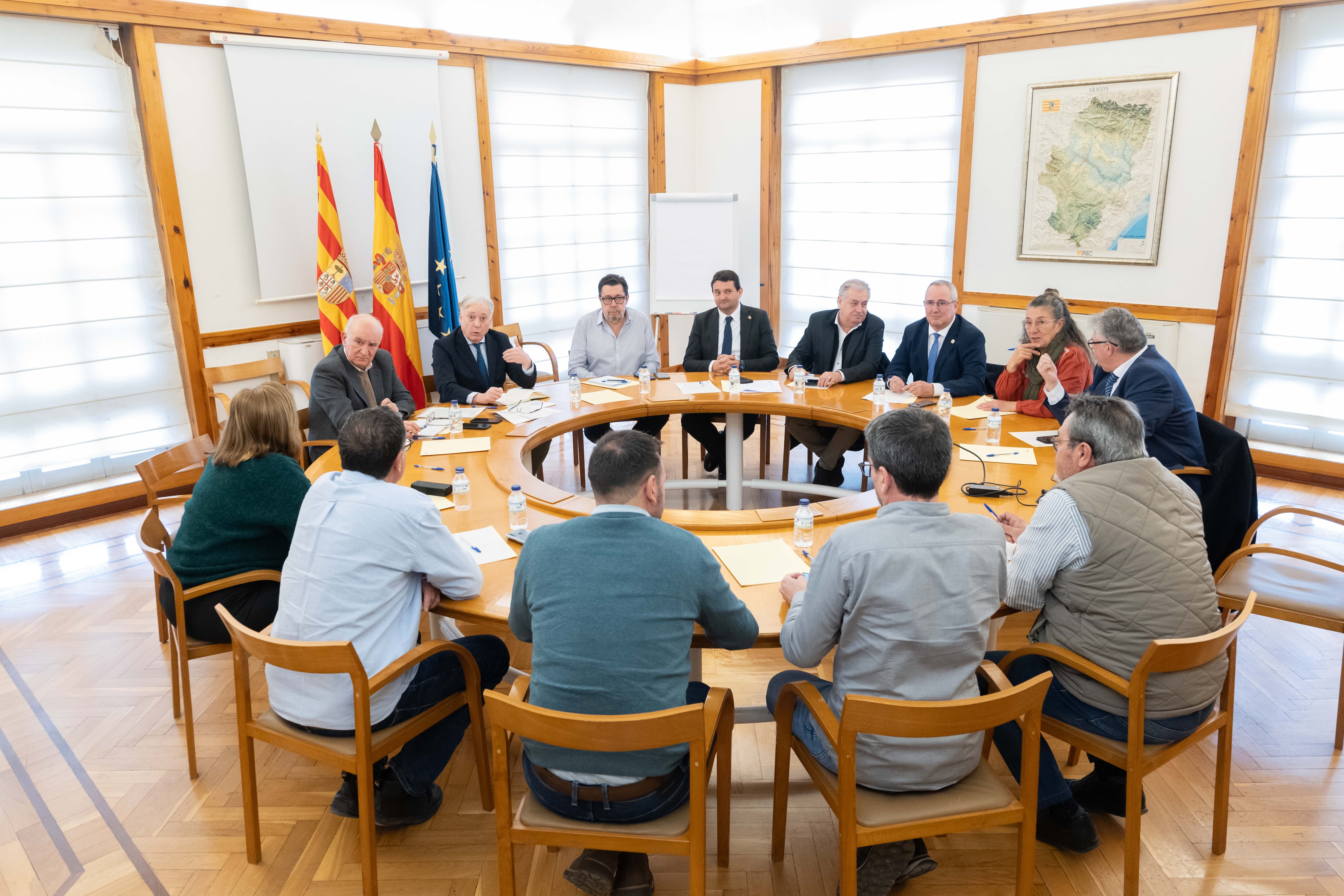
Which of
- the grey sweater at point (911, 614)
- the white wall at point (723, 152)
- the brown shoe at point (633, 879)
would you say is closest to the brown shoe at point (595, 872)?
the brown shoe at point (633, 879)

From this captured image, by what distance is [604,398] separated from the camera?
5.03 m

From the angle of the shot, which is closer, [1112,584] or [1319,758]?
[1112,584]

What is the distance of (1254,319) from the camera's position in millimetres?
5766

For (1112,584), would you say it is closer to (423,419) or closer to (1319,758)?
(1319,758)

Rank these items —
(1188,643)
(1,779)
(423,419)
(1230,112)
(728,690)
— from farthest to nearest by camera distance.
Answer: (1230,112)
(423,419)
(1,779)
(728,690)
(1188,643)

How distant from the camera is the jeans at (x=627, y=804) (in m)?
2.08

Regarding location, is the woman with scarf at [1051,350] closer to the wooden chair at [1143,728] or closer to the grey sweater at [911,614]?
the wooden chair at [1143,728]

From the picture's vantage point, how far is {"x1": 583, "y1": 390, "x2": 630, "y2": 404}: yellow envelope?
4.93 meters

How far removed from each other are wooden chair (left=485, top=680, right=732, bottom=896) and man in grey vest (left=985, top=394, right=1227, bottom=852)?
2.86ft

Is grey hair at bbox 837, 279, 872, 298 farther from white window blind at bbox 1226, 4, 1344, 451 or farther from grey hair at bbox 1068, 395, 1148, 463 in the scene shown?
grey hair at bbox 1068, 395, 1148, 463

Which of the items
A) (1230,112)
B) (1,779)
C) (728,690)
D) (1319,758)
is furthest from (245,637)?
(1230,112)

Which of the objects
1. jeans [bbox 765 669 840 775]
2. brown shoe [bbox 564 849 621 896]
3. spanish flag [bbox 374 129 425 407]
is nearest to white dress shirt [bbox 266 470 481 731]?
brown shoe [bbox 564 849 621 896]

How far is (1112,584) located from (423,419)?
11.0ft

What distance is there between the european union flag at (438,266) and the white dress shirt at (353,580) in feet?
13.3
